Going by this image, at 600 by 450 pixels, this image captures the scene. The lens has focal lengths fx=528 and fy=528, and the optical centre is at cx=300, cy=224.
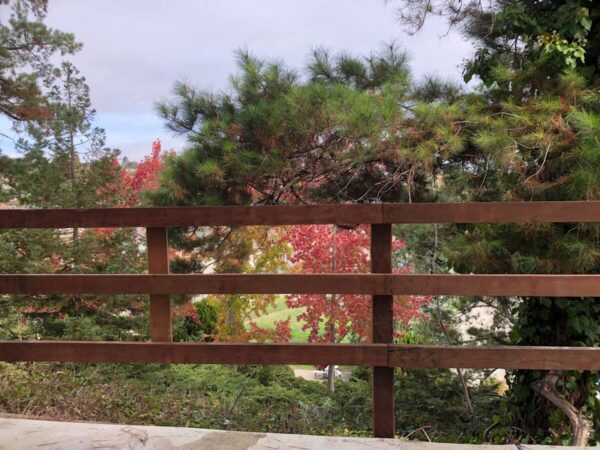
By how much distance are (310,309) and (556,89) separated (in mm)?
3977

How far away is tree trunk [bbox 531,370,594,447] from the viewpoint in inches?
130

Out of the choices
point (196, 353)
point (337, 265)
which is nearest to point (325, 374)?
point (337, 265)

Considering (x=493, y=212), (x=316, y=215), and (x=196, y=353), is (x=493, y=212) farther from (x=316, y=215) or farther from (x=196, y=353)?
(x=196, y=353)

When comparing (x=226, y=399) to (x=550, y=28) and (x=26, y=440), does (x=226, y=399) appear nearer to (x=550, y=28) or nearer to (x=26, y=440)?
(x=26, y=440)

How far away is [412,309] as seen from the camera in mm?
6258

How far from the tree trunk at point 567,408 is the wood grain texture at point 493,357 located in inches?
45.4

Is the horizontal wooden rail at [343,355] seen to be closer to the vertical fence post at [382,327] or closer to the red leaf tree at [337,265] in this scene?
the vertical fence post at [382,327]

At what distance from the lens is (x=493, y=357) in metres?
2.50

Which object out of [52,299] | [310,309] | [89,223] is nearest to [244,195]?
[89,223]

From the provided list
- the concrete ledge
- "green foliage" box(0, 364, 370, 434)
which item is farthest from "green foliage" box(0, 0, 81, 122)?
the concrete ledge

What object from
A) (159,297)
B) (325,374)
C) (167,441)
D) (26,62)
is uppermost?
(26,62)

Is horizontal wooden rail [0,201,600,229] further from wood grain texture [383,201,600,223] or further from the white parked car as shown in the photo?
the white parked car

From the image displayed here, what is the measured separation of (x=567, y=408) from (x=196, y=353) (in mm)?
2464

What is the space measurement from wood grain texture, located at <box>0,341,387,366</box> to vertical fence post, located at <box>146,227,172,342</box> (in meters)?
0.07
